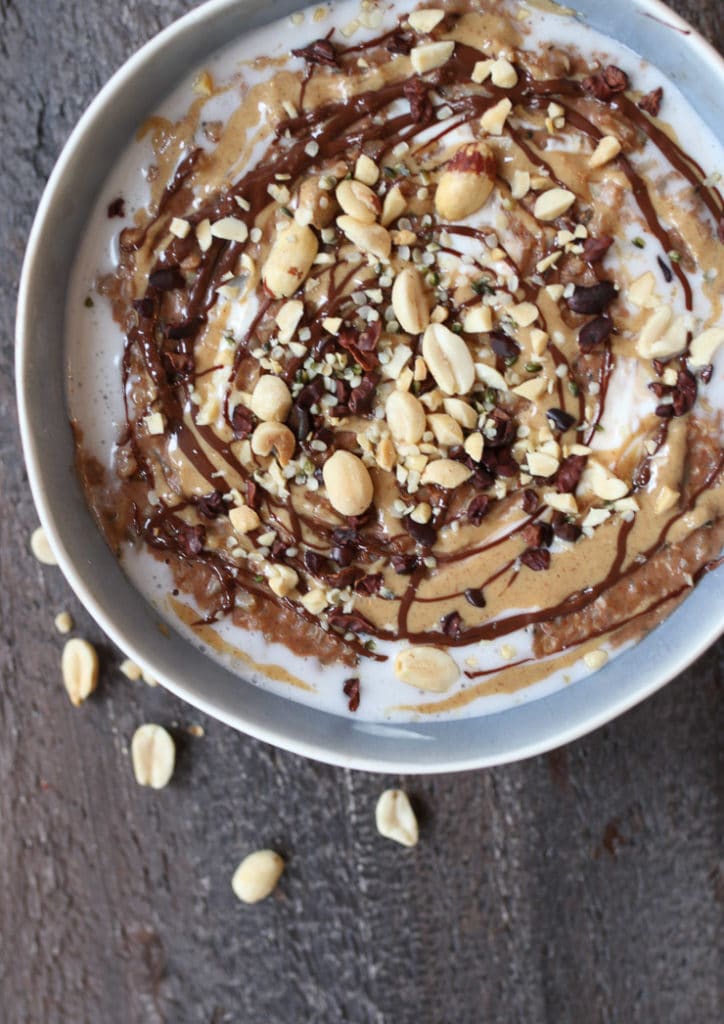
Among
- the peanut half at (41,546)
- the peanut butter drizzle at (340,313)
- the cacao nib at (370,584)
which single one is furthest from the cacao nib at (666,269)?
the peanut half at (41,546)

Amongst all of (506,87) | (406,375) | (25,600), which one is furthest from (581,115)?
(25,600)

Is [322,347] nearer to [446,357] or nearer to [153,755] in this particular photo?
[446,357]

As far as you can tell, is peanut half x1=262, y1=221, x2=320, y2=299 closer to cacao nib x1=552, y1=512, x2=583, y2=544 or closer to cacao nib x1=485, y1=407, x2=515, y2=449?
cacao nib x1=485, y1=407, x2=515, y2=449

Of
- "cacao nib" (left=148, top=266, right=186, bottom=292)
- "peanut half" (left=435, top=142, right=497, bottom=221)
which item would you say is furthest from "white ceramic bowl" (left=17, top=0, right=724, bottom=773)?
"peanut half" (left=435, top=142, right=497, bottom=221)

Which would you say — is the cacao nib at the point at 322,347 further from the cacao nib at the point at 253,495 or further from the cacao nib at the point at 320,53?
the cacao nib at the point at 320,53

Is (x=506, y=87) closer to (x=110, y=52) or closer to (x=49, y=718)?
(x=110, y=52)

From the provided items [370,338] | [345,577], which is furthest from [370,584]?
[370,338]
